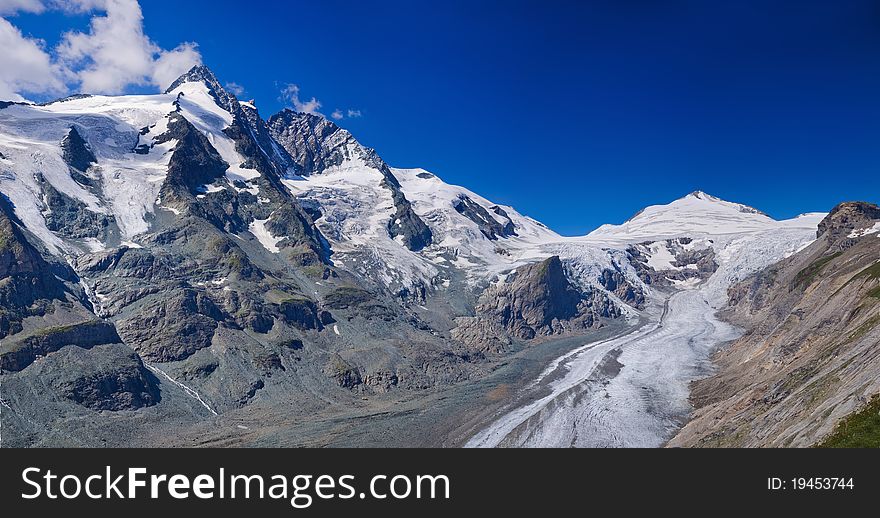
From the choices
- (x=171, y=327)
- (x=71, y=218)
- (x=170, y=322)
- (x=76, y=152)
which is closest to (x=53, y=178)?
(x=71, y=218)

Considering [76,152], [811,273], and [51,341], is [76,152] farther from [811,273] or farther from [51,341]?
[811,273]

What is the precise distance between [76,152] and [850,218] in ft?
815

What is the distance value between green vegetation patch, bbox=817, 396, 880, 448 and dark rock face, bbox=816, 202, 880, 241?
534ft

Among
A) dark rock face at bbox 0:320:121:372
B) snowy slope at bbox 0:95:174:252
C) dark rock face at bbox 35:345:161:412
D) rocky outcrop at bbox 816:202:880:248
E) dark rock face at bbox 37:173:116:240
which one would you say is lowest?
dark rock face at bbox 35:345:161:412

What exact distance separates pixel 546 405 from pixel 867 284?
5448 centimetres

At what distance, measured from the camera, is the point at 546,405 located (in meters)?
107

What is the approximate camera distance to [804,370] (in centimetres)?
6812

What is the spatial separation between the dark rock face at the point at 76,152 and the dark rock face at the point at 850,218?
236846 millimetres

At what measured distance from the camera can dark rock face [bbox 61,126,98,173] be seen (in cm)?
18265

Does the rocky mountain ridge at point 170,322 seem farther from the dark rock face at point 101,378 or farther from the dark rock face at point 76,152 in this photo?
the dark rock face at point 76,152

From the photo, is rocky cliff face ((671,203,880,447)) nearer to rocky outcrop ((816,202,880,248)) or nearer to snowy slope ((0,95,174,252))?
Answer: rocky outcrop ((816,202,880,248))

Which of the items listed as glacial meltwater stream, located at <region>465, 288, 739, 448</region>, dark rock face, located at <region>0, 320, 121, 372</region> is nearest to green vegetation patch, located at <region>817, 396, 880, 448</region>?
glacial meltwater stream, located at <region>465, 288, 739, 448</region>

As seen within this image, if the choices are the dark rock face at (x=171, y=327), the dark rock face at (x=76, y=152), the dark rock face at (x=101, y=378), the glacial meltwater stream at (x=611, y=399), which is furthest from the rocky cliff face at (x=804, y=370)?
the dark rock face at (x=76, y=152)

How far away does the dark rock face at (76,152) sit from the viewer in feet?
599
